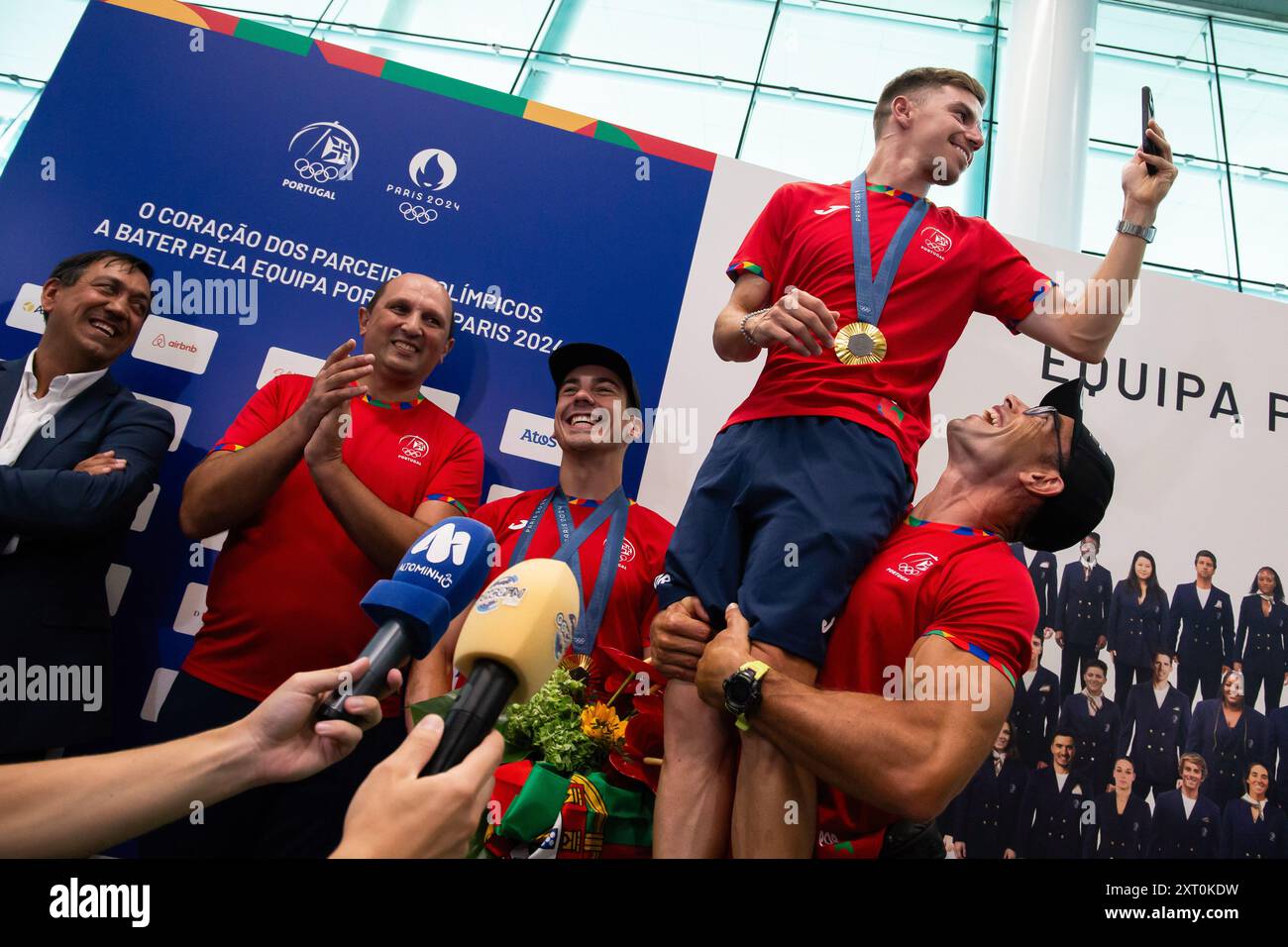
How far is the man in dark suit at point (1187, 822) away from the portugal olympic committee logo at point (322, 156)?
13.3 feet

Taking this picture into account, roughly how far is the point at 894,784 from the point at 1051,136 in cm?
628

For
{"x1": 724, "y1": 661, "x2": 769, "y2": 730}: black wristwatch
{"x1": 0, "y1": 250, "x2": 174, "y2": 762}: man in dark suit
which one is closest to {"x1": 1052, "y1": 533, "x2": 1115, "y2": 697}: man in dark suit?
{"x1": 724, "y1": 661, "x2": 769, "y2": 730}: black wristwatch

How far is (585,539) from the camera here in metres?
3.02

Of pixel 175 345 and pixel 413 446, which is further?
pixel 175 345

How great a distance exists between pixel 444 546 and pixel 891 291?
4.92ft

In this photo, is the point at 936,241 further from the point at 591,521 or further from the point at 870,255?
the point at 591,521

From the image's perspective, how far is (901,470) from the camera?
7.25ft

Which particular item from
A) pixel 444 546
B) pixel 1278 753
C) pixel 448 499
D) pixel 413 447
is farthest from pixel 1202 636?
pixel 444 546

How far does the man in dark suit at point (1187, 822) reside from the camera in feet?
11.5

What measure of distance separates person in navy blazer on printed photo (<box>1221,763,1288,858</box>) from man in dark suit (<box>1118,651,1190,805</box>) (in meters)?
0.24

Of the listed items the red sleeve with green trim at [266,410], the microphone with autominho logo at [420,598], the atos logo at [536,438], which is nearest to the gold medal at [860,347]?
the microphone with autominho logo at [420,598]

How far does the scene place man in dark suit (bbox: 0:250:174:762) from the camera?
2682 millimetres
